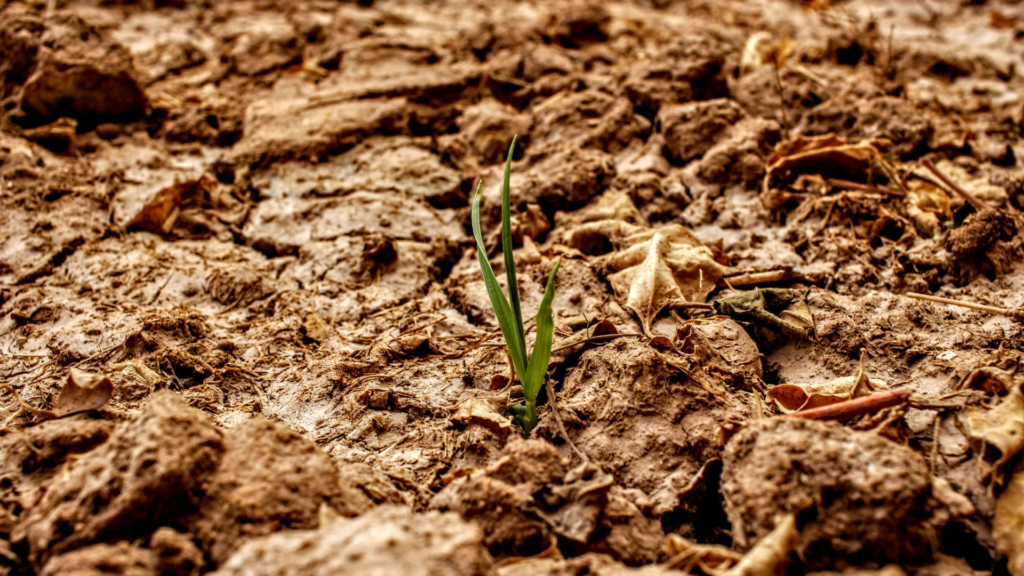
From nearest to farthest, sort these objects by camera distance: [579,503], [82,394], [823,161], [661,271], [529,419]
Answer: [579,503], [82,394], [529,419], [661,271], [823,161]

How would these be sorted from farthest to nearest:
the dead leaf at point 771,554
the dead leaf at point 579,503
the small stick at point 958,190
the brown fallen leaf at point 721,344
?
1. the small stick at point 958,190
2. the brown fallen leaf at point 721,344
3. the dead leaf at point 579,503
4. the dead leaf at point 771,554

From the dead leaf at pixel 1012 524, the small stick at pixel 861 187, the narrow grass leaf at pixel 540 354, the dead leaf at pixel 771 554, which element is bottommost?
the dead leaf at pixel 1012 524

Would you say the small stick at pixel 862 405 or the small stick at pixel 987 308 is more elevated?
the small stick at pixel 862 405

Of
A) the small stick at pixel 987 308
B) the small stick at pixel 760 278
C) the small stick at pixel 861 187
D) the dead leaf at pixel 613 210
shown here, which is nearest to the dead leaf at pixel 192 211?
the dead leaf at pixel 613 210

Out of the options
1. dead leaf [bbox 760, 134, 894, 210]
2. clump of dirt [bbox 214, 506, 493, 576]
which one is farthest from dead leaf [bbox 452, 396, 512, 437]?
dead leaf [bbox 760, 134, 894, 210]

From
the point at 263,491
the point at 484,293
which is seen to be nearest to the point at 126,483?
the point at 263,491

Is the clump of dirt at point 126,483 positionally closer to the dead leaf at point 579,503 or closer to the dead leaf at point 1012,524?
the dead leaf at point 579,503

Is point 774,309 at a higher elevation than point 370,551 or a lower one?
lower

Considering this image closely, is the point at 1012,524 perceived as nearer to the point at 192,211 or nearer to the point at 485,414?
the point at 485,414
